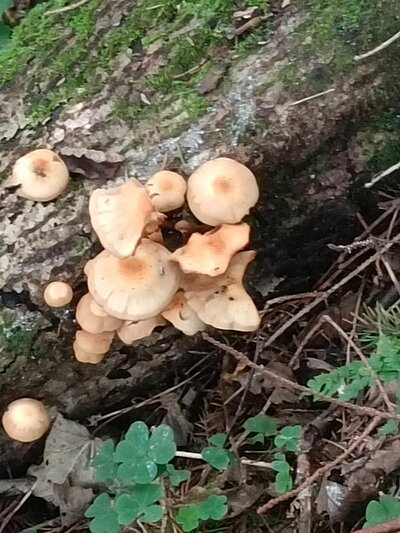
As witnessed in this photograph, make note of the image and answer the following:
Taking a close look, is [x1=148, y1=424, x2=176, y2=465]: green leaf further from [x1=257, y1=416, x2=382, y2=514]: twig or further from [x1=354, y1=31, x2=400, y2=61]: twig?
[x1=354, y1=31, x2=400, y2=61]: twig

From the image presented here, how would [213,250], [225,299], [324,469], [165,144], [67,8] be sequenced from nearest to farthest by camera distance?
[324,469] → [213,250] → [225,299] → [165,144] → [67,8]

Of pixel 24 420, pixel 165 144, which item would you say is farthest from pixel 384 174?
pixel 24 420

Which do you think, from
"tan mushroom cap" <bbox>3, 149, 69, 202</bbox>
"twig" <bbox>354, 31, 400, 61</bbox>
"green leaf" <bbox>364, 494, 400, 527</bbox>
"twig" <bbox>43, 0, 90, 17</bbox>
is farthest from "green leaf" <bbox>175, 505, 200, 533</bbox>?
"twig" <bbox>43, 0, 90, 17</bbox>

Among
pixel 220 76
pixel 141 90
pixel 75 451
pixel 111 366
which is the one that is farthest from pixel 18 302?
pixel 220 76

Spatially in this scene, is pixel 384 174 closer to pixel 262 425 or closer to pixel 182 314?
pixel 182 314

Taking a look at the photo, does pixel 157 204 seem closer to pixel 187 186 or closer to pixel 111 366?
pixel 187 186

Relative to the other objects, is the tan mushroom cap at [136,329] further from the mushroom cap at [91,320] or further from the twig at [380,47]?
the twig at [380,47]

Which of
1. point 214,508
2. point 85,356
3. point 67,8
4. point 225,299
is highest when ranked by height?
point 67,8
